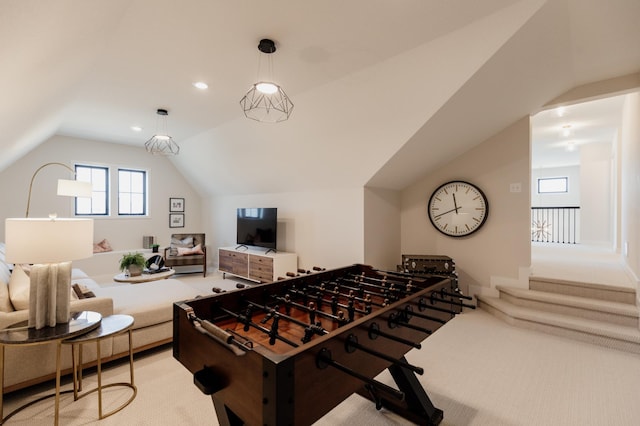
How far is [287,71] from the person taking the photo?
318cm

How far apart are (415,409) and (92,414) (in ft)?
7.15

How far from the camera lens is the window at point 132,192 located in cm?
658

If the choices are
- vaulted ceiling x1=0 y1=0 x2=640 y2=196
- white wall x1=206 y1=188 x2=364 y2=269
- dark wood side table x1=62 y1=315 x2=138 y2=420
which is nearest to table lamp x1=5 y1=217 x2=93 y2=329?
dark wood side table x1=62 y1=315 x2=138 y2=420

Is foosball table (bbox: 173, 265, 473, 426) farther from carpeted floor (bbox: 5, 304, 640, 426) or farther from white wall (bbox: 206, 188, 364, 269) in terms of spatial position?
white wall (bbox: 206, 188, 364, 269)

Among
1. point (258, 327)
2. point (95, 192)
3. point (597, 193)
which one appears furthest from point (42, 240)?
point (597, 193)

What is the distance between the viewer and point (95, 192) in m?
6.25

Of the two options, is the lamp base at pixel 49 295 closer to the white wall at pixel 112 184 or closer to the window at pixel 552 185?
the white wall at pixel 112 184

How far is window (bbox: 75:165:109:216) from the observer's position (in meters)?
6.09

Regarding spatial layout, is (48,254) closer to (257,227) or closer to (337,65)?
(337,65)

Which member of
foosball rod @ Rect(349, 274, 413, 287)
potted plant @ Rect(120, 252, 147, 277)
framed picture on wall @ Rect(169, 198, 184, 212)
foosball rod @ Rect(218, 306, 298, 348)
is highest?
framed picture on wall @ Rect(169, 198, 184, 212)

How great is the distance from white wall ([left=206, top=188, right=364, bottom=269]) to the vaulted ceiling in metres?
0.35

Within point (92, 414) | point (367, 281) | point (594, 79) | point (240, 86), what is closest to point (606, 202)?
point (594, 79)

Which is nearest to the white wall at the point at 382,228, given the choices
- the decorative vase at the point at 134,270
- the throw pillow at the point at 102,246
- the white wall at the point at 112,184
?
the decorative vase at the point at 134,270

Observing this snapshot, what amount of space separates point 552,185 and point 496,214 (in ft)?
25.9
